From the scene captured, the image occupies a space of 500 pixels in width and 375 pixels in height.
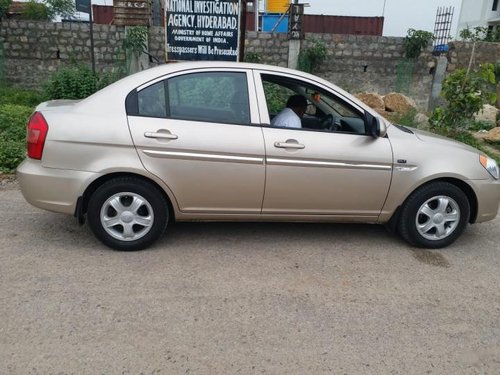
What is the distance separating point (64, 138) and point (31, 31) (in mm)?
8966

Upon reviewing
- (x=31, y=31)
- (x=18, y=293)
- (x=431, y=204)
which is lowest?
(x=18, y=293)

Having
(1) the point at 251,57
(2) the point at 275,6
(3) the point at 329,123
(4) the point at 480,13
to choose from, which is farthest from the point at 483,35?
(4) the point at 480,13

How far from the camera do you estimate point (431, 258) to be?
13.4 ft

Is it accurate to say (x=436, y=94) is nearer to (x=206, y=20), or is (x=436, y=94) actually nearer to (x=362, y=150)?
(x=206, y=20)

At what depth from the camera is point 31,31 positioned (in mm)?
10977

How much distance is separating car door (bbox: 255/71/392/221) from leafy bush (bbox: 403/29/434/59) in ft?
28.6

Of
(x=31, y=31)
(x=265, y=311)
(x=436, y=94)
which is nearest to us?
(x=265, y=311)

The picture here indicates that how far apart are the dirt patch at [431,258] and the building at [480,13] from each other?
38110 millimetres

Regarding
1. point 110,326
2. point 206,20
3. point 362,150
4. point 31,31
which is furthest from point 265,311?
point 31,31

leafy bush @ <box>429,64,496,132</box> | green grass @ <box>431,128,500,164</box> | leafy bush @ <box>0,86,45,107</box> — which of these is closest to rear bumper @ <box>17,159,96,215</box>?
leafy bush @ <box>429,64,496,132</box>

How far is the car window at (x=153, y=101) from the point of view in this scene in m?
3.72

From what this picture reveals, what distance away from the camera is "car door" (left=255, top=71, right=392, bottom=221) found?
3818 mm

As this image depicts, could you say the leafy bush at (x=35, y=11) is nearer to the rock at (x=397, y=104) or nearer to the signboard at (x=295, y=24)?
the signboard at (x=295, y=24)

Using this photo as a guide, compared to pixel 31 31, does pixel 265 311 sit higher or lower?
lower
